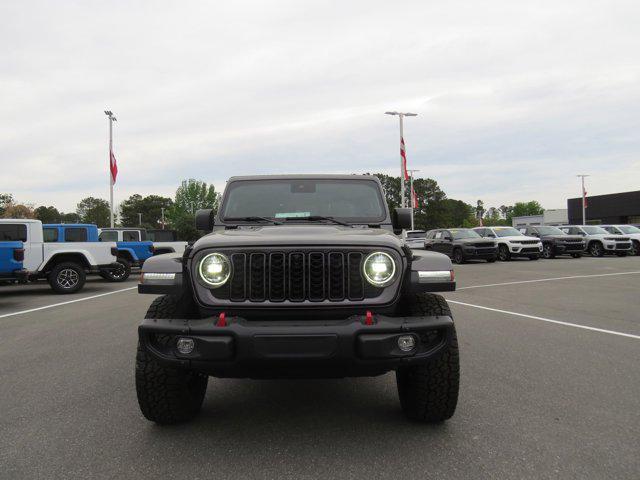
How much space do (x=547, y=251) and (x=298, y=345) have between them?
25.1m

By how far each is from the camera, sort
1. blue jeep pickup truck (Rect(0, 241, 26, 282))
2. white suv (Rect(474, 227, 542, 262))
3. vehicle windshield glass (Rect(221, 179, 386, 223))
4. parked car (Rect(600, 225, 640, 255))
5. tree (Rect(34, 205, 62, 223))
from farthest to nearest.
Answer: tree (Rect(34, 205, 62, 223))
parked car (Rect(600, 225, 640, 255))
white suv (Rect(474, 227, 542, 262))
blue jeep pickup truck (Rect(0, 241, 26, 282))
vehicle windshield glass (Rect(221, 179, 386, 223))

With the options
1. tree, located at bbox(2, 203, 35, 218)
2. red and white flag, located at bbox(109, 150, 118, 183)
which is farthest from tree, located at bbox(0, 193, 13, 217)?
red and white flag, located at bbox(109, 150, 118, 183)

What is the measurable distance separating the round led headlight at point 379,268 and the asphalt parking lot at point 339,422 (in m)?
1.00

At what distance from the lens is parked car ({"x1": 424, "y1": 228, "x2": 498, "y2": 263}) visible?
22.4 m

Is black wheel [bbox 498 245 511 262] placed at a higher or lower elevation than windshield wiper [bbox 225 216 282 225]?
lower

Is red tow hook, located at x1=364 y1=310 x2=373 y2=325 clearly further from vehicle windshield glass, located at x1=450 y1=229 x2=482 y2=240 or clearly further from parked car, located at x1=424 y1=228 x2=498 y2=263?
vehicle windshield glass, located at x1=450 y1=229 x2=482 y2=240

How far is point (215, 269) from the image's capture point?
314 centimetres

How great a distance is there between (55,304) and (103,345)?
5.56 metres

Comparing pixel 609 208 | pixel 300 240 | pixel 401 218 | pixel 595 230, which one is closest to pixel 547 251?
pixel 595 230

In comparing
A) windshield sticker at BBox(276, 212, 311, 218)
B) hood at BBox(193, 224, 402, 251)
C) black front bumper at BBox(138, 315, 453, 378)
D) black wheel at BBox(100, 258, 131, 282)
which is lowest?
black wheel at BBox(100, 258, 131, 282)

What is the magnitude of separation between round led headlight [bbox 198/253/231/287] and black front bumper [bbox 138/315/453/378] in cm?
26

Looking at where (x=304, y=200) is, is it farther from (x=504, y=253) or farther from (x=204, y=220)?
(x=504, y=253)

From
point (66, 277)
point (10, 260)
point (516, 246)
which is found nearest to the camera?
point (10, 260)

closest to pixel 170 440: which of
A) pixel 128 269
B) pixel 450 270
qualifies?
pixel 450 270
